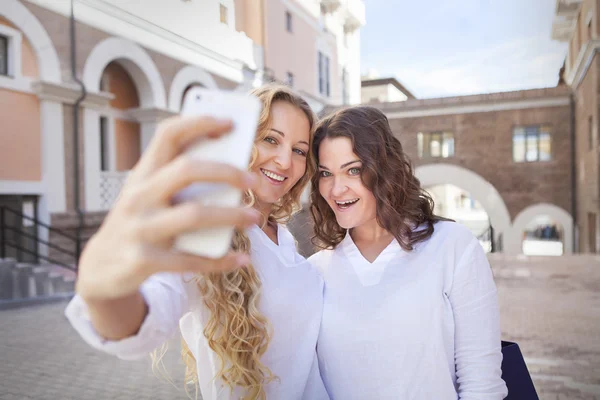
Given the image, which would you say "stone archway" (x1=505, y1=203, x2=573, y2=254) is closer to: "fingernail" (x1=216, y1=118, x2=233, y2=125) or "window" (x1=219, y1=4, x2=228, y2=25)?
"window" (x1=219, y1=4, x2=228, y2=25)

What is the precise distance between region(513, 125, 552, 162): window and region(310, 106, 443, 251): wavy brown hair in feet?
33.0

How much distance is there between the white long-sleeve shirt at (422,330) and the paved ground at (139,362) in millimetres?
977

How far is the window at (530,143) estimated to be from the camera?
402 inches

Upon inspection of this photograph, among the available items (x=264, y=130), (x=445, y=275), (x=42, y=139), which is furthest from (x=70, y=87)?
(x=445, y=275)

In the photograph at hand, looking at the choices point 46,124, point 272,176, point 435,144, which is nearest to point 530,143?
point 435,144

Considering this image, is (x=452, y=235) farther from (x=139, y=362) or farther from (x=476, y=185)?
(x=476, y=185)

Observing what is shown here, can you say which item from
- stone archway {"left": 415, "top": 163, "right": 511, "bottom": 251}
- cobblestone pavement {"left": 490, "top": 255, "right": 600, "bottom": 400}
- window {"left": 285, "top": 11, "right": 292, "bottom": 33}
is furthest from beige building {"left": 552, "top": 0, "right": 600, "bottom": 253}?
window {"left": 285, "top": 11, "right": 292, "bottom": 33}

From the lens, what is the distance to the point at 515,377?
4.13 ft

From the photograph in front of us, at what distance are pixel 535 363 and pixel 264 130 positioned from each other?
3.12 metres

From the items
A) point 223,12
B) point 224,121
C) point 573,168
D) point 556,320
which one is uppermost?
point 223,12

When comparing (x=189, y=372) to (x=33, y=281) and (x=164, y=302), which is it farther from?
(x=33, y=281)

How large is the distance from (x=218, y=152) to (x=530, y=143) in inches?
442

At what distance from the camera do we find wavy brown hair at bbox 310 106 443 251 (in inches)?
49.2

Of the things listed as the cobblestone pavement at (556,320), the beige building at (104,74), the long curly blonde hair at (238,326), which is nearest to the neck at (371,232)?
the long curly blonde hair at (238,326)
